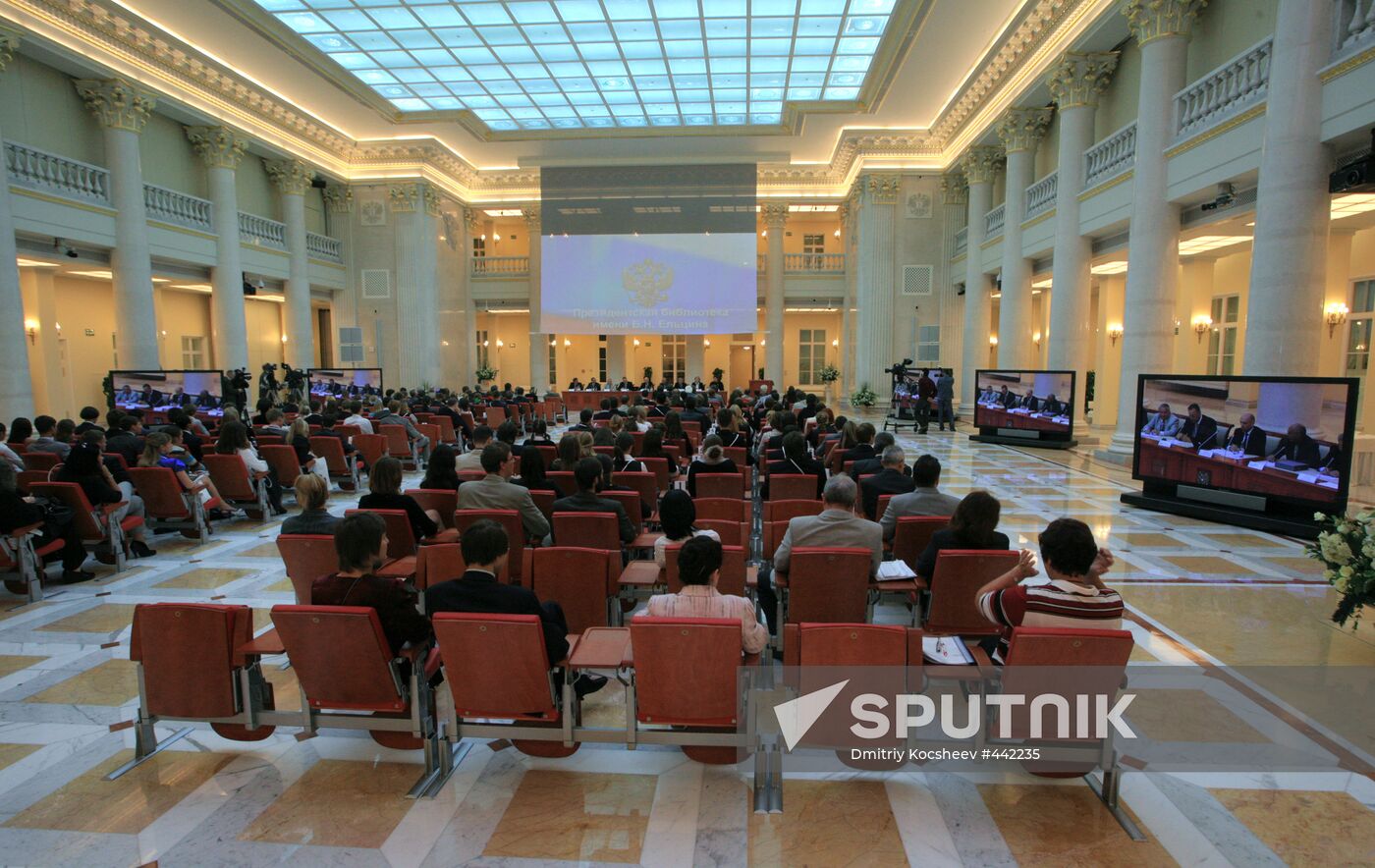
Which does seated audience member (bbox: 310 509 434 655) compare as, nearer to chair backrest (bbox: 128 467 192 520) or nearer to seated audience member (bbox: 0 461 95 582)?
seated audience member (bbox: 0 461 95 582)

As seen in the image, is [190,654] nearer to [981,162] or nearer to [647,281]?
[981,162]

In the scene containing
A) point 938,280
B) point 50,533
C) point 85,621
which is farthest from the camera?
point 938,280

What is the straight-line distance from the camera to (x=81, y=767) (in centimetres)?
304

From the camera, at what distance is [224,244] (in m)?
17.7

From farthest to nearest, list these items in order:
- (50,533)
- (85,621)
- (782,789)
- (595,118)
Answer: (595,118) → (50,533) → (85,621) → (782,789)

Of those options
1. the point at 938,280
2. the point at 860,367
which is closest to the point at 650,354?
the point at 860,367

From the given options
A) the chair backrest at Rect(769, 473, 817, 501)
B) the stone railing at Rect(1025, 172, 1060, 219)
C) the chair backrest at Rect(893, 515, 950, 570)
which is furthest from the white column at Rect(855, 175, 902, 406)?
the chair backrest at Rect(893, 515, 950, 570)

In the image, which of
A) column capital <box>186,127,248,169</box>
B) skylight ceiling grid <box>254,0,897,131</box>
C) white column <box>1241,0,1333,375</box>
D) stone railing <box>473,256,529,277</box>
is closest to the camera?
white column <box>1241,0,1333,375</box>

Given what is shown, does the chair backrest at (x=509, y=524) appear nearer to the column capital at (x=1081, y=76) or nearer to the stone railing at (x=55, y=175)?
the stone railing at (x=55, y=175)

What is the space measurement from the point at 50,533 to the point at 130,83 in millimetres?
13501

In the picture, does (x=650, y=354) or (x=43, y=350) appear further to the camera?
(x=650, y=354)

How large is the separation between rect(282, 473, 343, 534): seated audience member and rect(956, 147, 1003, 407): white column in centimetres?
1847

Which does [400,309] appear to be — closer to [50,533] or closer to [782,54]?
[782,54]

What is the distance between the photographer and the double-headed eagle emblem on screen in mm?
23469
